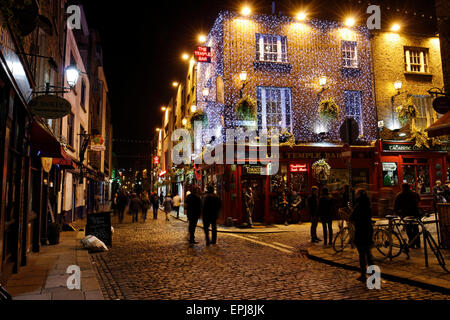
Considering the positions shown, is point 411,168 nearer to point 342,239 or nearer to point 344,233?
point 344,233

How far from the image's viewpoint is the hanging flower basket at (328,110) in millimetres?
18000

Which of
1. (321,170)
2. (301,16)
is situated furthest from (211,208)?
(301,16)

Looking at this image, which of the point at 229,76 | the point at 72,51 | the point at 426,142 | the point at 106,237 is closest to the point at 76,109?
the point at 72,51

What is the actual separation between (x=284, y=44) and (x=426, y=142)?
9.87 meters

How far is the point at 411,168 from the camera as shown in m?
19.6

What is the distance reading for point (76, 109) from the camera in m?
20.6

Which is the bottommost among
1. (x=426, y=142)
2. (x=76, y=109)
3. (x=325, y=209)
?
(x=325, y=209)

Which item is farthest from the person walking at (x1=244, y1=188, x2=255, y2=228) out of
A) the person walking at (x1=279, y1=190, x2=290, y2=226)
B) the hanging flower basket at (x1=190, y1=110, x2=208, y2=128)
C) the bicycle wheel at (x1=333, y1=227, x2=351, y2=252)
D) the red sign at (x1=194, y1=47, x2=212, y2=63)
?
the red sign at (x1=194, y1=47, x2=212, y2=63)

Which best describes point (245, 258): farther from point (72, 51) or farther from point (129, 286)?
point (72, 51)

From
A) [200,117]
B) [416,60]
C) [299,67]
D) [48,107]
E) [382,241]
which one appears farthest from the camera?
[200,117]

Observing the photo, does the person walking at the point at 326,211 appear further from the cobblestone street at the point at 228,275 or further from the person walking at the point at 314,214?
the cobblestone street at the point at 228,275

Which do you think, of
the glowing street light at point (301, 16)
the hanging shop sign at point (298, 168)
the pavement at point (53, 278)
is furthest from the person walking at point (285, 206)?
the pavement at point (53, 278)

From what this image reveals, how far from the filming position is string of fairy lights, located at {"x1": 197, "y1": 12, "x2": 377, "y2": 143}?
17938 mm

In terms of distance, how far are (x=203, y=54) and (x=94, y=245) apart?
43.5 feet
